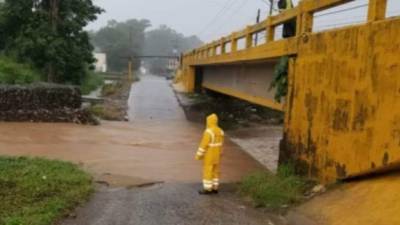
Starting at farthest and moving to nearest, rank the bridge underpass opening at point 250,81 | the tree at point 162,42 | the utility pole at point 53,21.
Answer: the tree at point 162,42, the utility pole at point 53,21, the bridge underpass opening at point 250,81

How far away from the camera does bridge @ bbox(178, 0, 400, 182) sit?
7.27 metres

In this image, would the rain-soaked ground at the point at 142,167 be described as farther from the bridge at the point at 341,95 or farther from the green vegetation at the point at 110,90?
the green vegetation at the point at 110,90

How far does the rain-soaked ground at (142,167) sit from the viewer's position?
311 inches

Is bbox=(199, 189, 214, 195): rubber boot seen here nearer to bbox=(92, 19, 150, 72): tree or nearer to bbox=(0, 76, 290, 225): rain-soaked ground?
bbox=(0, 76, 290, 225): rain-soaked ground

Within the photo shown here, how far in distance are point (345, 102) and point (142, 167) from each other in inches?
206

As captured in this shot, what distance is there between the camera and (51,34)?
30500 millimetres

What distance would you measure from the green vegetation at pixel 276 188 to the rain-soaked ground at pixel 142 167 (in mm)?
291

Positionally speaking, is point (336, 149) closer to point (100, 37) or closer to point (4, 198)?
point (4, 198)

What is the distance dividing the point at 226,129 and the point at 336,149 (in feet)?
47.2

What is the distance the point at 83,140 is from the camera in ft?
53.0

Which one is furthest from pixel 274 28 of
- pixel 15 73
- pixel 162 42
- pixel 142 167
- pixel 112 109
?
pixel 162 42

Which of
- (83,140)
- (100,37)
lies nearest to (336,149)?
(83,140)

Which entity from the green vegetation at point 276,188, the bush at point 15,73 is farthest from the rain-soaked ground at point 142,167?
the bush at point 15,73

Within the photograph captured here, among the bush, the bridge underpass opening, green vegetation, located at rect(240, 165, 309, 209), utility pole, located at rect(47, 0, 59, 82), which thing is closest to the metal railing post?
green vegetation, located at rect(240, 165, 309, 209)
